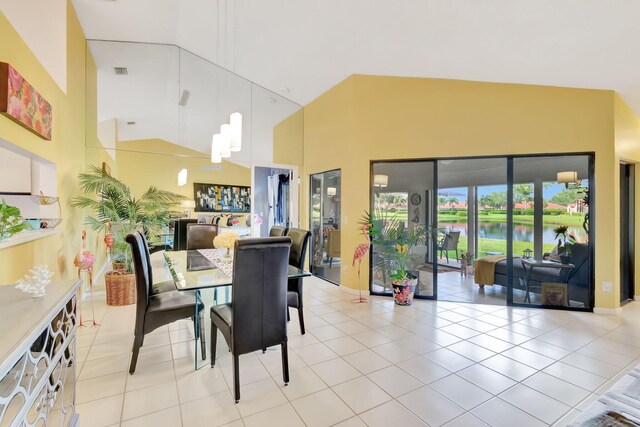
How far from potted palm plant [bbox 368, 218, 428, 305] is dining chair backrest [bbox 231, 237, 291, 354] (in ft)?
7.58

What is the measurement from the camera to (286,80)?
496 cm

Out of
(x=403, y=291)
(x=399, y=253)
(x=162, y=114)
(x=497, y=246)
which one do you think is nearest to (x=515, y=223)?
(x=497, y=246)

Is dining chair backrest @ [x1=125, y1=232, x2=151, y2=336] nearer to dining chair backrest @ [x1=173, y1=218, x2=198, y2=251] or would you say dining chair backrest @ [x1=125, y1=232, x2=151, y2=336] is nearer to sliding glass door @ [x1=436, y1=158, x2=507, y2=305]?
dining chair backrest @ [x1=173, y1=218, x2=198, y2=251]

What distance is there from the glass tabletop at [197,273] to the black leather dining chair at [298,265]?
0.66 ft

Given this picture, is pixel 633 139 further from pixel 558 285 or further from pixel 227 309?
pixel 227 309

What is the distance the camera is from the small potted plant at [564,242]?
390cm

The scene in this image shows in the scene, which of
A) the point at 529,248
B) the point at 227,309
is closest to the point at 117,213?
the point at 227,309

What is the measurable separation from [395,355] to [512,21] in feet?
10.3

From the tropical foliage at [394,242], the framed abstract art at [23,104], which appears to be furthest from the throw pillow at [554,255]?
the framed abstract art at [23,104]

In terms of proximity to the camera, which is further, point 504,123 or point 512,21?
point 504,123

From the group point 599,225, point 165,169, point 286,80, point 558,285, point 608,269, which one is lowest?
point 558,285

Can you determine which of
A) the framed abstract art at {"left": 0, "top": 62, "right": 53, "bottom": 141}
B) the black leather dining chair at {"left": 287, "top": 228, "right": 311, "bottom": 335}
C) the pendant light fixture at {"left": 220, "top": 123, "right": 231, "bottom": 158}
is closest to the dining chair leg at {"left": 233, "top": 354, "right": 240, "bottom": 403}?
the black leather dining chair at {"left": 287, "top": 228, "right": 311, "bottom": 335}

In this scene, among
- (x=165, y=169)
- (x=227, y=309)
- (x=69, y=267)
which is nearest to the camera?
(x=227, y=309)

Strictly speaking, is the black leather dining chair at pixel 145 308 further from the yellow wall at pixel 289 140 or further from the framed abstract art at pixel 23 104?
the yellow wall at pixel 289 140
